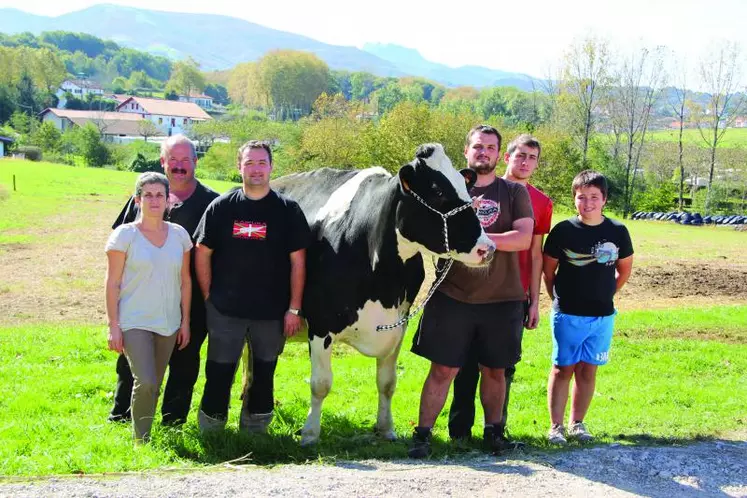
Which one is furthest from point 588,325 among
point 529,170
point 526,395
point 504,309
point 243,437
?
point 243,437

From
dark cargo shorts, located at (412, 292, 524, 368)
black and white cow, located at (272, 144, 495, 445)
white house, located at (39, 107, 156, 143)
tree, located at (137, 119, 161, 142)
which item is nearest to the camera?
black and white cow, located at (272, 144, 495, 445)

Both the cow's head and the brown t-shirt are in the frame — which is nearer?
the cow's head

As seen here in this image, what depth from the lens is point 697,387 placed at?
8641mm

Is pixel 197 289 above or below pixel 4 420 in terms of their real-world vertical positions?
above

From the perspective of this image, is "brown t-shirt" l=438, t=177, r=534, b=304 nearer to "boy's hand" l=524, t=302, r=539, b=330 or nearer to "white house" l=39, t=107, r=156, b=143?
"boy's hand" l=524, t=302, r=539, b=330

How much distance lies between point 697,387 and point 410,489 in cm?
549

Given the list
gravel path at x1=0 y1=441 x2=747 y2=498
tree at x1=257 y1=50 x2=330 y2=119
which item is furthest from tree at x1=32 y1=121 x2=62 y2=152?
tree at x1=257 y1=50 x2=330 y2=119

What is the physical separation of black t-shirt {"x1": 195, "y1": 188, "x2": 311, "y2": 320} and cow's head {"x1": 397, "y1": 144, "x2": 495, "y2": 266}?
0.91 meters

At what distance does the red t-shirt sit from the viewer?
6.04m

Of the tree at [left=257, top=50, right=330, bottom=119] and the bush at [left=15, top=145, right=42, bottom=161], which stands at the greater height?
the tree at [left=257, top=50, right=330, bottom=119]

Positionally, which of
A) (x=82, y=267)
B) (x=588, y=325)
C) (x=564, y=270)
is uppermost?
(x=564, y=270)

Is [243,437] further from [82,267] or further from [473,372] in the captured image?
[82,267]

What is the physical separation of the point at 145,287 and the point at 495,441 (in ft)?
9.98

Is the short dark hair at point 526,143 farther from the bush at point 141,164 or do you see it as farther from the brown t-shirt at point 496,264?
the bush at point 141,164
